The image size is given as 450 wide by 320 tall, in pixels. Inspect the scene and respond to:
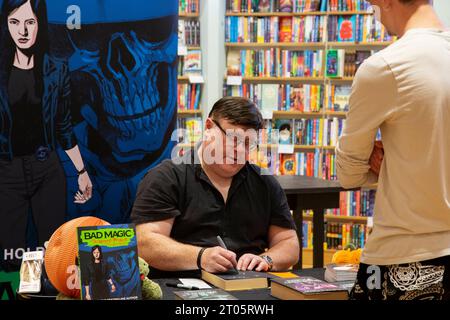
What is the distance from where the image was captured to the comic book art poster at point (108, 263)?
150cm

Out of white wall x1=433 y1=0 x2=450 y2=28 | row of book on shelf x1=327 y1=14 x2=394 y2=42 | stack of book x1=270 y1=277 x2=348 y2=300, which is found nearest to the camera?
stack of book x1=270 y1=277 x2=348 y2=300

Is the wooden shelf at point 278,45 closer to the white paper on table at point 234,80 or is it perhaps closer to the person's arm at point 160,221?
the white paper on table at point 234,80

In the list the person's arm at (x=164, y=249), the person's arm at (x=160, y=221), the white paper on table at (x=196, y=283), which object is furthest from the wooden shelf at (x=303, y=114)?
the white paper on table at (x=196, y=283)

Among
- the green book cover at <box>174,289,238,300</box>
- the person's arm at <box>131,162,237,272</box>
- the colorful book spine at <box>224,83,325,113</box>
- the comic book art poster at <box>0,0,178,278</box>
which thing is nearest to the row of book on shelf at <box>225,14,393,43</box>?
the colorful book spine at <box>224,83,325,113</box>

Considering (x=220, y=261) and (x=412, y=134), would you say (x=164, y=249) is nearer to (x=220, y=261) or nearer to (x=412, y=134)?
(x=220, y=261)

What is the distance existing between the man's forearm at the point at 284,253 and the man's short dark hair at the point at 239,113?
19.6 inches

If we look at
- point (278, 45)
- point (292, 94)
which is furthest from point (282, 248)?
point (278, 45)

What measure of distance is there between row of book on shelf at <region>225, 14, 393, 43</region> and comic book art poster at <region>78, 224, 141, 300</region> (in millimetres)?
5122

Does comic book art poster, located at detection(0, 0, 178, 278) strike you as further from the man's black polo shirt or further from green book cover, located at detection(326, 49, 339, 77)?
green book cover, located at detection(326, 49, 339, 77)

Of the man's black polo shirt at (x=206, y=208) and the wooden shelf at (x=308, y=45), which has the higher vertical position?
the wooden shelf at (x=308, y=45)

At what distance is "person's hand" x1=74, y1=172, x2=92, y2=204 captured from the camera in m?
2.46

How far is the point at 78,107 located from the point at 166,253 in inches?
27.1

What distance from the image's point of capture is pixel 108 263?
1.53m

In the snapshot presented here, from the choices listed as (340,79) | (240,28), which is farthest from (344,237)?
(240,28)
